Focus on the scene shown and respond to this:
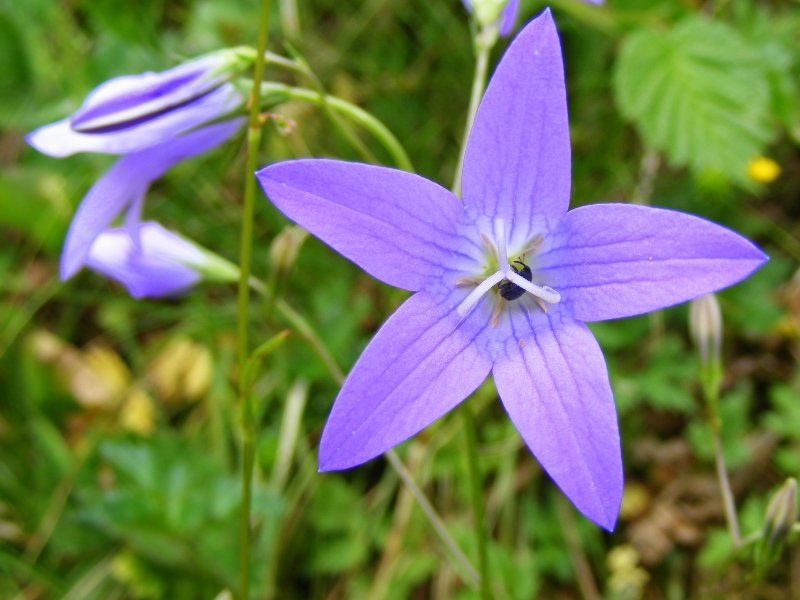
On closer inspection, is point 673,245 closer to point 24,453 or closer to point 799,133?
point 799,133

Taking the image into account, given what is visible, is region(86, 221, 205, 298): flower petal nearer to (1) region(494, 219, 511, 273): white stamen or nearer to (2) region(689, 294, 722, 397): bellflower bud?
(1) region(494, 219, 511, 273): white stamen

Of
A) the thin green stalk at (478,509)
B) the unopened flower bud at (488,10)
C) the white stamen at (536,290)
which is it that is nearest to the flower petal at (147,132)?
the unopened flower bud at (488,10)

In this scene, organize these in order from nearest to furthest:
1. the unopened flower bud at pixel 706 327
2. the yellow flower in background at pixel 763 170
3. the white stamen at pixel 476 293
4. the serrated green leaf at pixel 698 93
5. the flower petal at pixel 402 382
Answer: the flower petal at pixel 402 382 → the white stamen at pixel 476 293 → the unopened flower bud at pixel 706 327 → the serrated green leaf at pixel 698 93 → the yellow flower in background at pixel 763 170

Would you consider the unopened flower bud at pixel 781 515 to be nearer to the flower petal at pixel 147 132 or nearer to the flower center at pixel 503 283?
the flower center at pixel 503 283

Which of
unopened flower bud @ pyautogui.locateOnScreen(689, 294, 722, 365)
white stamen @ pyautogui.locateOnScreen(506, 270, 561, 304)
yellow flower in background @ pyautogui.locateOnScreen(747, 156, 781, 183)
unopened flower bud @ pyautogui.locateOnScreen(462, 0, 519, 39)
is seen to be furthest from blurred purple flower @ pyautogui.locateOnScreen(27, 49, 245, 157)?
yellow flower in background @ pyautogui.locateOnScreen(747, 156, 781, 183)

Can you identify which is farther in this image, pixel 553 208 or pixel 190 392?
pixel 190 392

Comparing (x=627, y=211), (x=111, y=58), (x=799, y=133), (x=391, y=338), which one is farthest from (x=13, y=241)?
(x=799, y=133)
